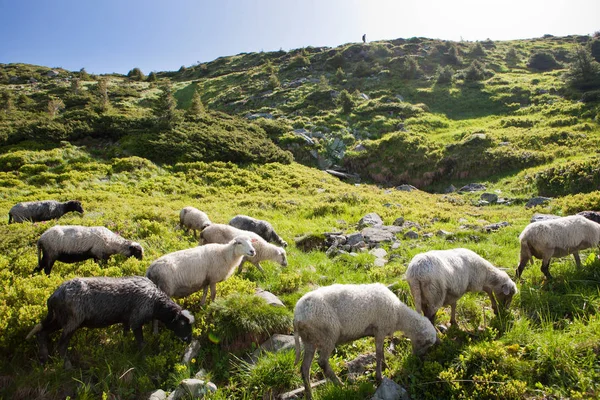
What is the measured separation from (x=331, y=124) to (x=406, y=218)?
24581 mm

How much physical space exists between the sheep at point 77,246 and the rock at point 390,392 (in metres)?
7.56

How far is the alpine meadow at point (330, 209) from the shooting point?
17.9 ft

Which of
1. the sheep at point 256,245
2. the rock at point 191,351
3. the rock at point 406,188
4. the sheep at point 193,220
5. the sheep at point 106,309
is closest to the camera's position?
the sheep at point 106,309

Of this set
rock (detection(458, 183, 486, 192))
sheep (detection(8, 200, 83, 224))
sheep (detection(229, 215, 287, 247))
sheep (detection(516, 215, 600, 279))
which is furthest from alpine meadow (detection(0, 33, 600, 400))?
sheep (detection(229, 215, 287, 247))

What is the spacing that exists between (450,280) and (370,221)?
358 inches

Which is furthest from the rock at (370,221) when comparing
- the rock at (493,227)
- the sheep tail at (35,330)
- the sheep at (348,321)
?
the sheep tail at (35,330)

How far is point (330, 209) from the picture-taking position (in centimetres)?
1847

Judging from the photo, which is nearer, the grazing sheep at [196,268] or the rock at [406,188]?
the grazing sheep at [196,268]

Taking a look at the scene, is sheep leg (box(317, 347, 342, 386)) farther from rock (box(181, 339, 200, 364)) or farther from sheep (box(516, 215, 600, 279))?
sheep (box(516, 215, 600, 279))

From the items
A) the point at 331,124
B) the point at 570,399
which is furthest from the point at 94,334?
the point at 331,124

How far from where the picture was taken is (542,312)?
22.7 feet

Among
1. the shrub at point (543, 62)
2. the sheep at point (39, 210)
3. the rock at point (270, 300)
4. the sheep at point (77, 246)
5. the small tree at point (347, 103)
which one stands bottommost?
the rock at point (270, 300)

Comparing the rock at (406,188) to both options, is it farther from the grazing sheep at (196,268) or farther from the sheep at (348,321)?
the sheep at (348,321)

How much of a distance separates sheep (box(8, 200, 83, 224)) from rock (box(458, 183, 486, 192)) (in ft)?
78.8
